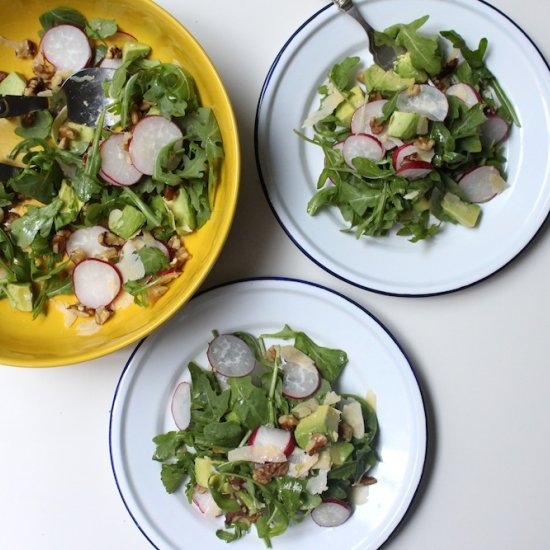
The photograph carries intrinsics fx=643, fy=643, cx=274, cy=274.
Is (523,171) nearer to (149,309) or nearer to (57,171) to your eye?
(149,309)

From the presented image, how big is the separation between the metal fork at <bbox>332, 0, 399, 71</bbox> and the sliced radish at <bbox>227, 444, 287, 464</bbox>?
0.86 meters

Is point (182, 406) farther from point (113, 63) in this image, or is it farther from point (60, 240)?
point (113, 63)

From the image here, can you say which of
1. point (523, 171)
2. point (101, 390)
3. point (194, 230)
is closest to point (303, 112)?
point (194, 230)

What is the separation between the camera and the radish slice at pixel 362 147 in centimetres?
136

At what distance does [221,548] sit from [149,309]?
1.95ft

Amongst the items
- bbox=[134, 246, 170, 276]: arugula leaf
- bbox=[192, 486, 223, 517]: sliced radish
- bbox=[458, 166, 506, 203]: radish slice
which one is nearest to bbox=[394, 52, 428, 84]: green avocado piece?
bbox=[458, 166, 506, 203]: radish slice

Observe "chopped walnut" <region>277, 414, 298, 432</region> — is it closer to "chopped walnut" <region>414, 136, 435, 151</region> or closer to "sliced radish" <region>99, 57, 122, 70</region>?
"chopped walnut" <region>414, 136, 435, 151</region>

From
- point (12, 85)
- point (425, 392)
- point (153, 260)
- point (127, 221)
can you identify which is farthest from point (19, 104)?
point (425, 392)

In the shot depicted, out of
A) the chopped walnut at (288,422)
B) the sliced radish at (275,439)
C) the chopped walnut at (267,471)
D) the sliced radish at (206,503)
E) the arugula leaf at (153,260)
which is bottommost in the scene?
the sliced radish at (206,503)

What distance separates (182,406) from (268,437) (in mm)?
213

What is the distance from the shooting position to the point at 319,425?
1364mm

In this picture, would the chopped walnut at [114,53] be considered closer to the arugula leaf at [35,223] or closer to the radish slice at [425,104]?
the arugula leaf at [35,223]

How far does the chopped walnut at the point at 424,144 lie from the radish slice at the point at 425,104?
51 millimetres

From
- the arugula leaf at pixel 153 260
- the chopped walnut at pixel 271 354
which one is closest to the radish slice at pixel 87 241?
the arugula leaf at pixel 153 260
